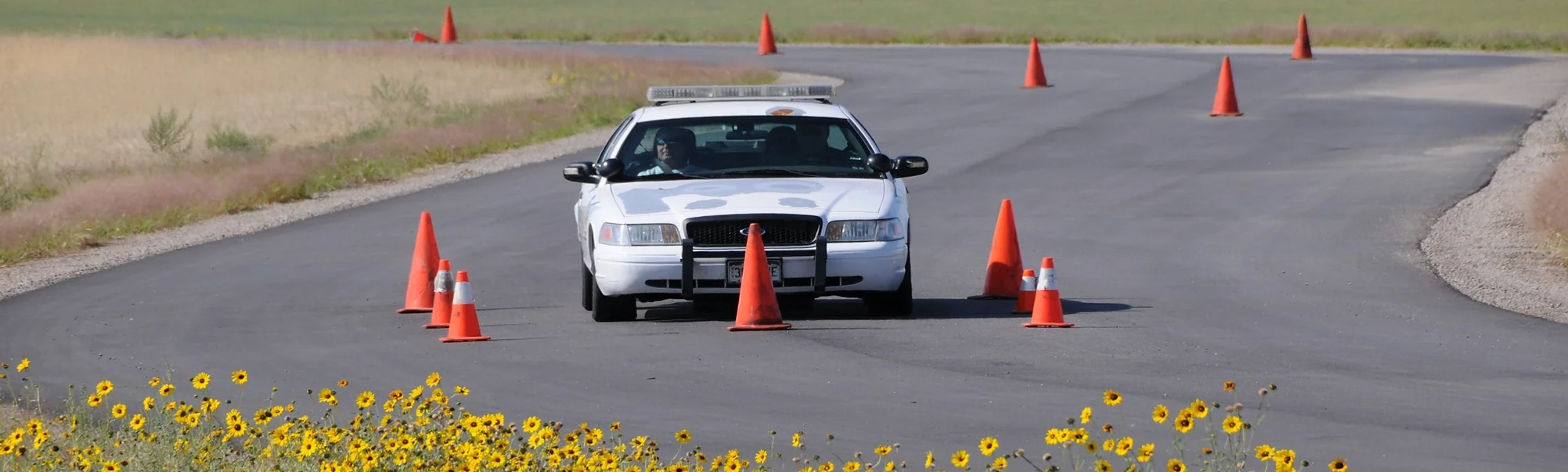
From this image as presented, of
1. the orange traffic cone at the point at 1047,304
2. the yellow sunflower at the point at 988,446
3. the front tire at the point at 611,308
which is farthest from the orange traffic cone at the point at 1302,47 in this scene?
the yellow sunflower at the point at 988,446

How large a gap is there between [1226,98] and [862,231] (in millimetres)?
16294

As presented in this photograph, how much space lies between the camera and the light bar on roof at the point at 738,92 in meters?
13.6

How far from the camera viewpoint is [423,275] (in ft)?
43.7

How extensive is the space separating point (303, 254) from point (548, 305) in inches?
159

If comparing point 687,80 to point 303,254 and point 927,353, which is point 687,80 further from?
point 927,353

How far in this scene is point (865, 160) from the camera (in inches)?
512

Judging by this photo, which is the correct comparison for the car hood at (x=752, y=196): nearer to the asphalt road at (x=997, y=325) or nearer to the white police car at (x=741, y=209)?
the white police car at (x=741, y=209)

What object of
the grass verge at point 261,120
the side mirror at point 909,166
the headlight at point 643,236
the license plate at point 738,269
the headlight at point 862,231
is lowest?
the grass verge at point 261,120

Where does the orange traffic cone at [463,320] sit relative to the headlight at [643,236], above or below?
below

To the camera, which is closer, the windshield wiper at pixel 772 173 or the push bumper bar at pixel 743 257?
the push bumper bar at pixel 743 257

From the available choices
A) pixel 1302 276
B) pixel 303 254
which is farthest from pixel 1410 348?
pixel 303 254

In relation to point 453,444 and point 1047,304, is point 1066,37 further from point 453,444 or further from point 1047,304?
point 453,444

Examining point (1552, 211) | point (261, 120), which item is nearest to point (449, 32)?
point (261, 120)

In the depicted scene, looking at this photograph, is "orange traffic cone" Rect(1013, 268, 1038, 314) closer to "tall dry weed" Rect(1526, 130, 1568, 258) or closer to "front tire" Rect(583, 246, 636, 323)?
"front tire" Rect(583, 246, 636, 323)
